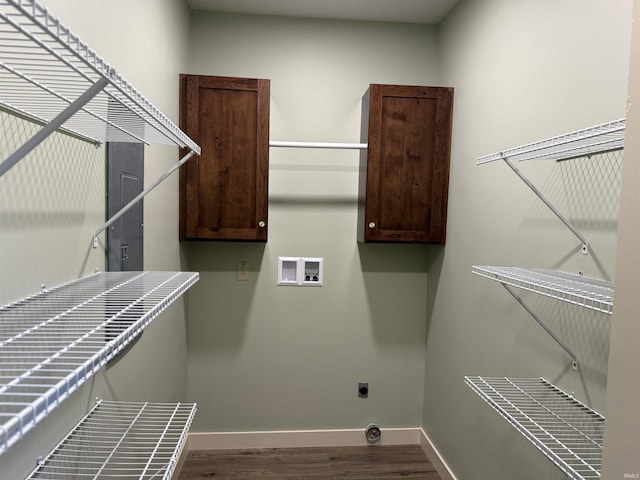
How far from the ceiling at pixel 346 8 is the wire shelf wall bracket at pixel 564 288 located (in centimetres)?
163

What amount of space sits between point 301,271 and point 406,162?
90 centimetres

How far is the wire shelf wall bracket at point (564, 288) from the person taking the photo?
94 cm

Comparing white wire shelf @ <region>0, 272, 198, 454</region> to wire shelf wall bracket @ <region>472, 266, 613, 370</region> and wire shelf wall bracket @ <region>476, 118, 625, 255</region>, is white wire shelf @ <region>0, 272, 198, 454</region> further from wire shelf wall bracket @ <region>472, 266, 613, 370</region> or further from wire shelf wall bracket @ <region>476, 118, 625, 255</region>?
wire shelf wall bracket @ <region>476, 118, 625, 255</region>

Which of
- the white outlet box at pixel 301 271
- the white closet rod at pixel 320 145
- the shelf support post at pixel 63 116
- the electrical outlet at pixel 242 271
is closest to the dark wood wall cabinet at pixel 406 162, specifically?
the white closet rod at pixel 320 145

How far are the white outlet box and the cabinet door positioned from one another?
37 cm

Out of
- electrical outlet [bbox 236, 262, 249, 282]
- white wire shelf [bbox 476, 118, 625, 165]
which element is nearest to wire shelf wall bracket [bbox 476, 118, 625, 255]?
white wire shelf [bbox 476, 118, 625, 165]

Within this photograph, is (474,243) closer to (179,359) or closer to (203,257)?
(203,257)

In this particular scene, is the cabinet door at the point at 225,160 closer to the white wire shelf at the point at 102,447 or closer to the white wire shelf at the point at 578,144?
the white wire shelf at the point at 102,447

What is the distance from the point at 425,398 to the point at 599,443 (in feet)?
5.38

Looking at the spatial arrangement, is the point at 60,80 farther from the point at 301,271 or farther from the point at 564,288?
the point at 301,271

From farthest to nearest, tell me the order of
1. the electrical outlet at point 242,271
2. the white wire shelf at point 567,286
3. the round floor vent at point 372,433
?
the round floor vent at point 372,433 < the electrical outlet at point 242,271 < the white wire shelf at point 567,286

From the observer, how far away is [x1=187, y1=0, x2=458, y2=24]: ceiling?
2350 mm

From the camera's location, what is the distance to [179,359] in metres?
2.43

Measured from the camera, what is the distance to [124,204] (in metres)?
1.53
